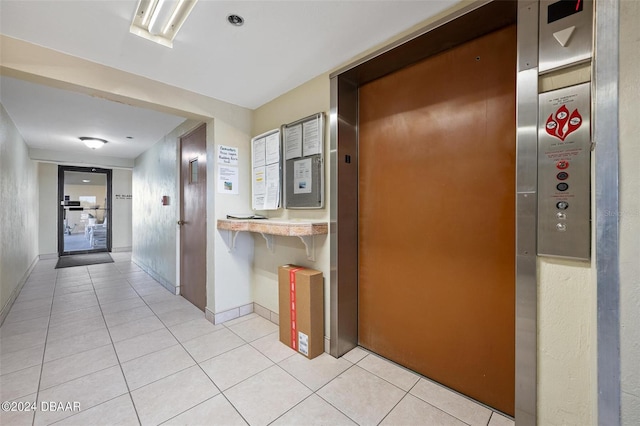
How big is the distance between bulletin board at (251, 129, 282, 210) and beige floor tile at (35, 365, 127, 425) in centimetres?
184

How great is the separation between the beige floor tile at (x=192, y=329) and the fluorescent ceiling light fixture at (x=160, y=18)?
8.40ft

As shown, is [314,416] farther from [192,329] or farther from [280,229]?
[192,329]

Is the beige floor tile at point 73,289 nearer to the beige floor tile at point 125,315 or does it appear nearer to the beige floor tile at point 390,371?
the beige floor tile at point 125,315

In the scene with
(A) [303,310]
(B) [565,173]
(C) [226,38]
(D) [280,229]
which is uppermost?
(C) [226,38]

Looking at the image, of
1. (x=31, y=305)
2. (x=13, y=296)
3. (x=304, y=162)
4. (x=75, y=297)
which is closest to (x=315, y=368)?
(x=304, y=162)

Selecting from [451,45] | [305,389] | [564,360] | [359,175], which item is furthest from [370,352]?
[451,45]

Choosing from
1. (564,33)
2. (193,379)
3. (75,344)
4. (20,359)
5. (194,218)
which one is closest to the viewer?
(564,33)

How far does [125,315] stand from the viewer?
10.0ft

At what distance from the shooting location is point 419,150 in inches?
74.1

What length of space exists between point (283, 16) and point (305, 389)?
2462 mm

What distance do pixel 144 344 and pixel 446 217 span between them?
9.37 ft

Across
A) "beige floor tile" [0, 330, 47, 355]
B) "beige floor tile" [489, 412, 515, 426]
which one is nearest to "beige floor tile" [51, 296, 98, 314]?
"beige floor tile" [0, 330, 47, 355]

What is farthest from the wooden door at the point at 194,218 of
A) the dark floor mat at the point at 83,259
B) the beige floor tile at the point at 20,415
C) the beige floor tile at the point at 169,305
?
the dark floor mat at the point at 83,259

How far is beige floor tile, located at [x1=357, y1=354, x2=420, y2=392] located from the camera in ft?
5.99
